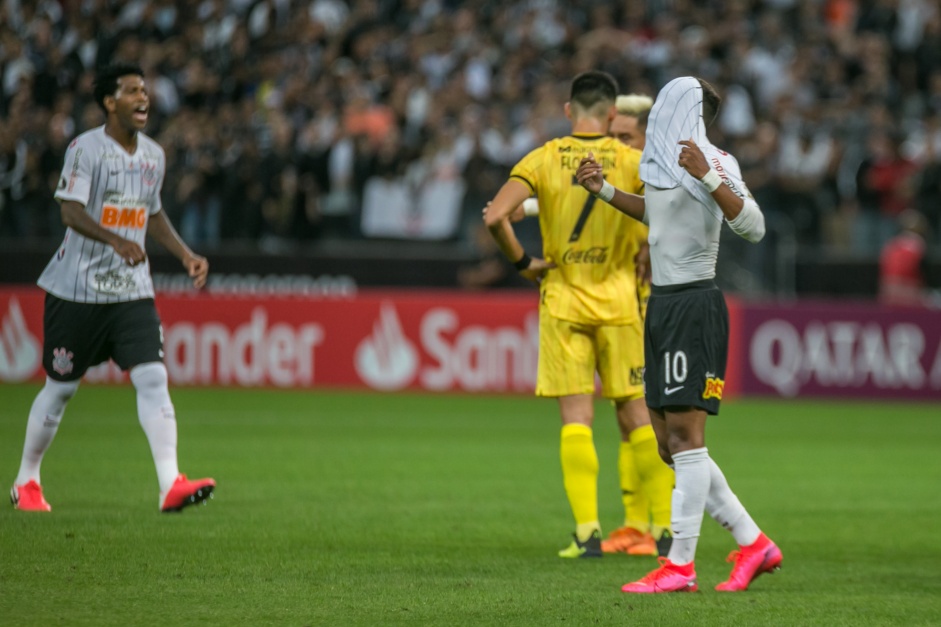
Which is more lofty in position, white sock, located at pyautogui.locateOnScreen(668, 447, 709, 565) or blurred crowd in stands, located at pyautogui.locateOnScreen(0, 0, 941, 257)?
blurred crowd in stands, located at pyautogui.locateOnScreen(0, 0, 941, 257)

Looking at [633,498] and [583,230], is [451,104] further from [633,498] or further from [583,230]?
[633,498]

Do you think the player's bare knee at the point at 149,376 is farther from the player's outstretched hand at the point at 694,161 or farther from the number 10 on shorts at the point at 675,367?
the player's outstretched hand at the point at 694,161

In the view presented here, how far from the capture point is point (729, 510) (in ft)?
23.9

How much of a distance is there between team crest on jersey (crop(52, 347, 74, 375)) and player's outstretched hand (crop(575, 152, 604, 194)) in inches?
143

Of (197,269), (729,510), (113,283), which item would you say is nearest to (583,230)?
(729,510)

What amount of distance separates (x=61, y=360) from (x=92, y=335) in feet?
0.79

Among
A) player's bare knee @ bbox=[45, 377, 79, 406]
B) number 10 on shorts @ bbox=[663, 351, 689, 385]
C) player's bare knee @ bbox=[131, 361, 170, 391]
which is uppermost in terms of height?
number 10 on shorts @ bbox=[663, 351, 689, 385]

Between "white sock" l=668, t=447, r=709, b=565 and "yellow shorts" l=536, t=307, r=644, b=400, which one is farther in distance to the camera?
"yellow shorts" l=536, t=307, r=644, b=400

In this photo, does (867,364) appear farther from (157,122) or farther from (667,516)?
(667,516)

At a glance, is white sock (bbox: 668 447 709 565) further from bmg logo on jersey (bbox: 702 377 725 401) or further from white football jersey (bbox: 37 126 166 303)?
white football jersey (bbox: 37 126 166 303)

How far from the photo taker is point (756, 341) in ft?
63.2

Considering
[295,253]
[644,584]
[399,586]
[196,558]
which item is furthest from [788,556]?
[295,253]

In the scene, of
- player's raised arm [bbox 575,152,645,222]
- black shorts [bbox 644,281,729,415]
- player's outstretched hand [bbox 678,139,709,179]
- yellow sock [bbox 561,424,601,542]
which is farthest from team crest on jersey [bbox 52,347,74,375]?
player's outstretched hand [bbox 678,139,709,179]

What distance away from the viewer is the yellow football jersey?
8453 millimetres
